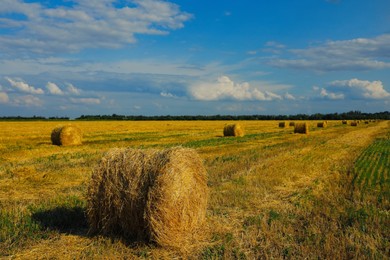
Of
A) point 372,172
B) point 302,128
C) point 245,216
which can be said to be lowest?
point 245,216

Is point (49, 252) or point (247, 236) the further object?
point (247, 236)

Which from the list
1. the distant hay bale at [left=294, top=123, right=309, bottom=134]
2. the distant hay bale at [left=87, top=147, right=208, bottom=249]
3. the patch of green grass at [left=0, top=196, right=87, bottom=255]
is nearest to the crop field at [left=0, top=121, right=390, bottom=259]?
the patch of green grass at [left=0, top=196, right=87, bottom=255]

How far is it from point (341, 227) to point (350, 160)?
11.1 meters

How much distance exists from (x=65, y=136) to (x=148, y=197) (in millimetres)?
19772

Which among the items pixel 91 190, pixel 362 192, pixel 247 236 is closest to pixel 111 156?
pixel 91 190

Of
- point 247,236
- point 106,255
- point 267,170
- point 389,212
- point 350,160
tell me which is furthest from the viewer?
point 350,160

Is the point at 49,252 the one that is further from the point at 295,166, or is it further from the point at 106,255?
the point at 295,166

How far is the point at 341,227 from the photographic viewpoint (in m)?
7.50

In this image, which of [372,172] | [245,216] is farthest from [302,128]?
[245,216]

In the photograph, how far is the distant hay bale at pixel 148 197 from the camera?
22.0 ft

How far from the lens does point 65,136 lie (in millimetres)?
24797

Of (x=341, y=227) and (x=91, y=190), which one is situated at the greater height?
(x=91, y=190)

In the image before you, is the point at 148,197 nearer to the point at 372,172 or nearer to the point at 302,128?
the point at 372,172

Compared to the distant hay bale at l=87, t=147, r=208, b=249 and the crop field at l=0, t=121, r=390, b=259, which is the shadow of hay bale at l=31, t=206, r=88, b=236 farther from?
the distant hay bale at l=87, t=147, r=208, b=249
